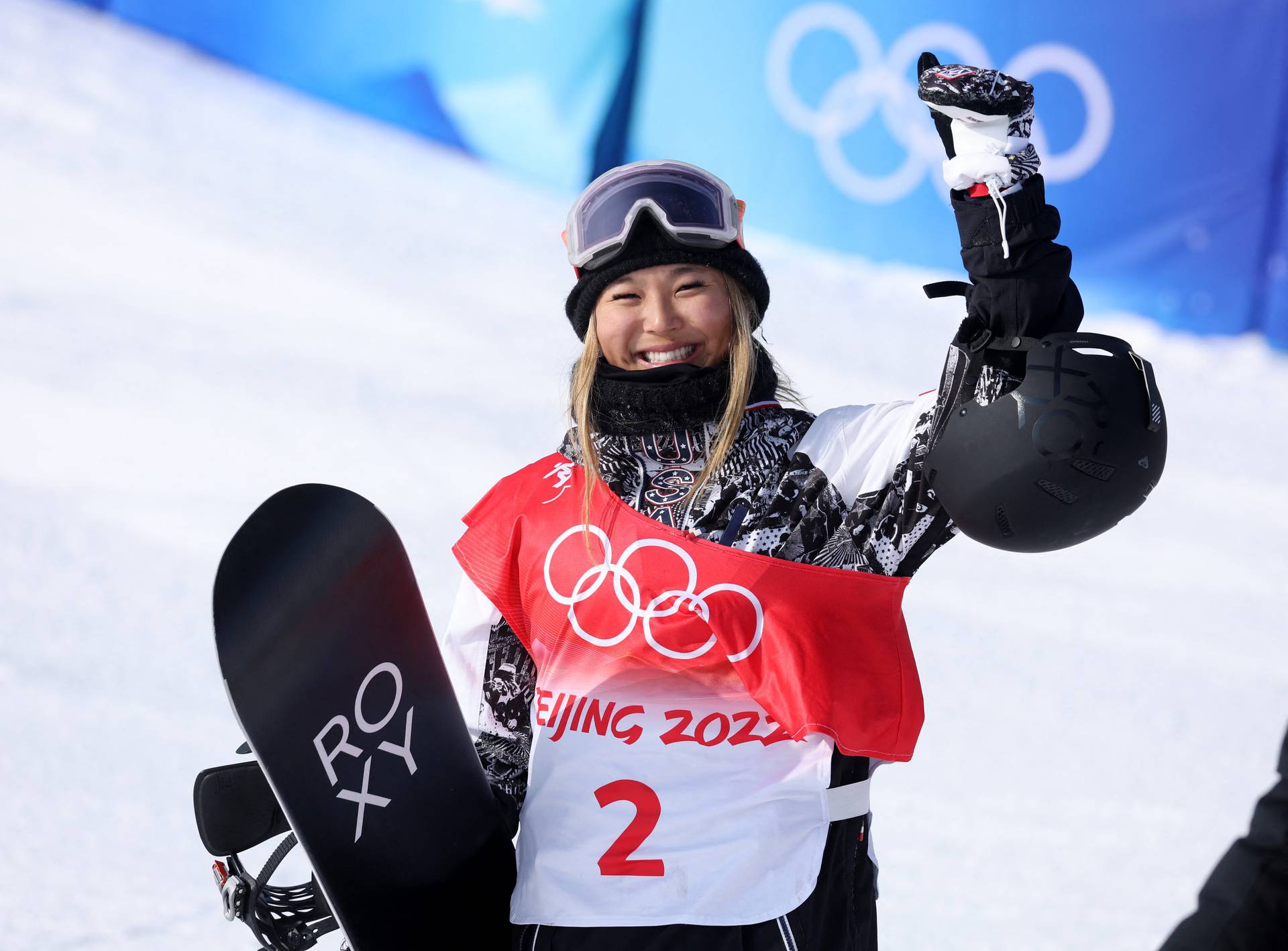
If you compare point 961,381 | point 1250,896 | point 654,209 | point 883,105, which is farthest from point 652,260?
point 883,105

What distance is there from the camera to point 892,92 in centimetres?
594

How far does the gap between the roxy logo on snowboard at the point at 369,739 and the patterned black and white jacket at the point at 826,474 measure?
135 millimetres

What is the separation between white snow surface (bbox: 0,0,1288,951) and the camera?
10.3ft

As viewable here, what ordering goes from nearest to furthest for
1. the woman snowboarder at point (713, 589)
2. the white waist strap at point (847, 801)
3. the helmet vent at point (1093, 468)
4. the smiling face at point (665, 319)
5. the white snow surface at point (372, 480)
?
the helmet vent at point (1093, 468) → the woman snowboarder at point (713, 589) → the white waist strap at point (847, 801) → the smiling face at point (665, 319) → the white snow surface at point (372, 480)

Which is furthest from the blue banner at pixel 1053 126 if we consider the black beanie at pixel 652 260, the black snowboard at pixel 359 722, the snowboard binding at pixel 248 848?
the snowboard binding at pixel 248 848

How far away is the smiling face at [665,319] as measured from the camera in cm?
178

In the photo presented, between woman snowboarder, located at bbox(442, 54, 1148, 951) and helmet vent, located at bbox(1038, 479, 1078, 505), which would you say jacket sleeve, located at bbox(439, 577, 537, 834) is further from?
helmet vent, located at bbox(1038, 479, 1078, 505)

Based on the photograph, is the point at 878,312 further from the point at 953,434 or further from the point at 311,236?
the point at 953,434

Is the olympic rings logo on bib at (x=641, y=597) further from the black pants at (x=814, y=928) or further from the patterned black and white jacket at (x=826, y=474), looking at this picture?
the black pants at (x=814, y=928)

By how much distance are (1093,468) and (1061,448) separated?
45mm

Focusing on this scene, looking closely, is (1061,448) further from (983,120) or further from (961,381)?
(983,120)

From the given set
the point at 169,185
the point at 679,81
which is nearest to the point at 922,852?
the point at 679,81

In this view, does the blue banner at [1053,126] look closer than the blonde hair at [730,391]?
No

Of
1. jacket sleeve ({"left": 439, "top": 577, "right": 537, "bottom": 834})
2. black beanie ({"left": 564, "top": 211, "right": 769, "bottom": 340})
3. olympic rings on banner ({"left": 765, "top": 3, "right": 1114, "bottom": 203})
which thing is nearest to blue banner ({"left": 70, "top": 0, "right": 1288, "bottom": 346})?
olympic rings on banner ({"left": 765, "top": 3, "right": 1114, "bottom": 203})
